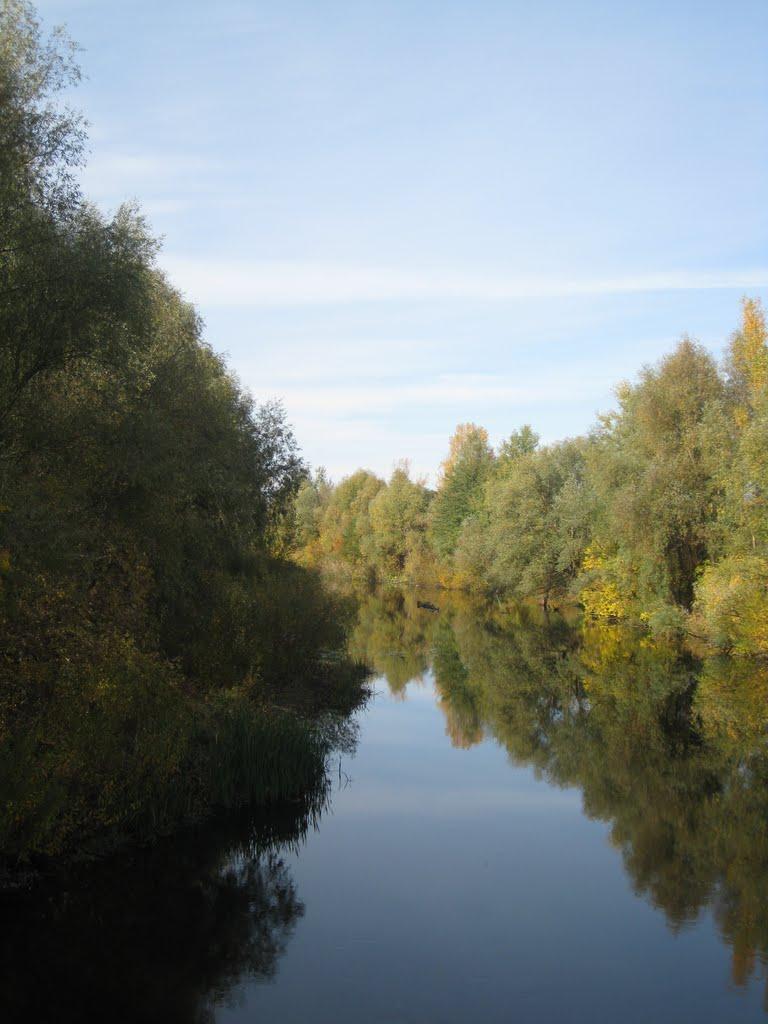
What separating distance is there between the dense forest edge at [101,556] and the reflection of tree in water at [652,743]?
522 cm

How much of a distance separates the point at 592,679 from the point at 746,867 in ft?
49.5

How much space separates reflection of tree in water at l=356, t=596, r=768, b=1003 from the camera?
11.4 meters

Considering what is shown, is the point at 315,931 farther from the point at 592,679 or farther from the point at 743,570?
the point at 743,570

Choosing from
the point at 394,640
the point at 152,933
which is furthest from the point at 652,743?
the point at 394,640

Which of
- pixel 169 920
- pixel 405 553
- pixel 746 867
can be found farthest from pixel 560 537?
pixel 169 920

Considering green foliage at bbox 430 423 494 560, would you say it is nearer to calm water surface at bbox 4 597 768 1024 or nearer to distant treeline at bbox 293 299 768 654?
distant treeline at bbox 293 299 768 654

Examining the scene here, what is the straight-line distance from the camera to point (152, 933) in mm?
9422

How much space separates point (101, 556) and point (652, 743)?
12.4 meters

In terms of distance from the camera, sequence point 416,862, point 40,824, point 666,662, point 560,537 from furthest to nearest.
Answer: point 560,537
point 666,662
point 416,862
point 40,824

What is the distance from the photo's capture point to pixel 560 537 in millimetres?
49625

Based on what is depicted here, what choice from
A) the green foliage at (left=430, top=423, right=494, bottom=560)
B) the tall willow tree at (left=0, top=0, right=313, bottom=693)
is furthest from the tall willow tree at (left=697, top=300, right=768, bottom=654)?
the green foliage at (left=430, top=423, right=494, bottom=560)

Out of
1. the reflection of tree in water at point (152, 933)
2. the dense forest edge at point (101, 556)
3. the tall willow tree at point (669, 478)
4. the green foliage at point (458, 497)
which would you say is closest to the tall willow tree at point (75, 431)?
the dense forest edge at point (101, 556)

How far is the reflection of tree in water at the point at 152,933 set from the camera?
8.10 m

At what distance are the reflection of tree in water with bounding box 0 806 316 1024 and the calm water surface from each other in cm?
3
